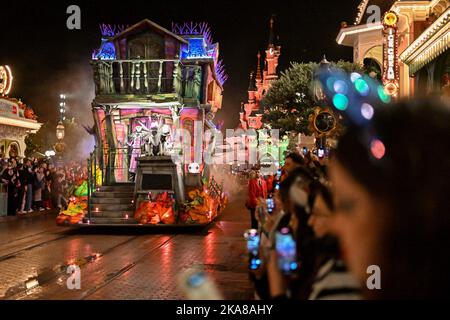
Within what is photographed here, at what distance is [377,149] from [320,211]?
3.27 ft

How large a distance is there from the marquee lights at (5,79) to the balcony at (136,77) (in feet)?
43.7

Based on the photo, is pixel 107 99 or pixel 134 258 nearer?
pixel 134 258

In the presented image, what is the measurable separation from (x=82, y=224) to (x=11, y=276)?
19.8 feet

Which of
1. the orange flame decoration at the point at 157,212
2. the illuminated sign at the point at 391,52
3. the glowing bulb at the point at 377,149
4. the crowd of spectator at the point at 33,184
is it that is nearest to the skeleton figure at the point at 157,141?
the orange flame decoration at the point at 157,212

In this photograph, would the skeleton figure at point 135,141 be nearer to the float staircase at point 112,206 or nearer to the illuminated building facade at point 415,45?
the float staircase at point 112,206

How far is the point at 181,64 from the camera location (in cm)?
1884

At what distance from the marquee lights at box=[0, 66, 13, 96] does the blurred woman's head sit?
30.2 metres

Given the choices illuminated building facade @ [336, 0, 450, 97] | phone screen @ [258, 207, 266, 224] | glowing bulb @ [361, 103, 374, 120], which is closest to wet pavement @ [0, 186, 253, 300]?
phone screen @ [258, 207, 266, 224]

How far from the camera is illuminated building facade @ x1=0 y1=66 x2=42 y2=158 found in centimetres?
2947

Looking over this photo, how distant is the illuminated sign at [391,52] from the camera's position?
1750cm

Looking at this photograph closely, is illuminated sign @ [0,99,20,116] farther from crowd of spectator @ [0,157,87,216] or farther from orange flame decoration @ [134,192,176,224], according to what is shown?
orange flame decoration @ [134,192,176,224]

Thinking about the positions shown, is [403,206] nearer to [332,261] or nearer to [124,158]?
[332,261]
